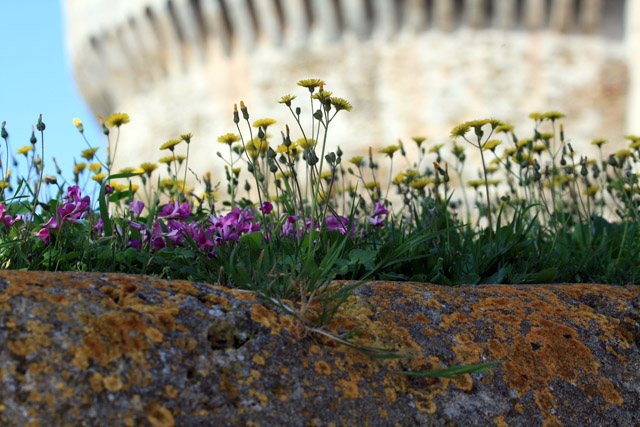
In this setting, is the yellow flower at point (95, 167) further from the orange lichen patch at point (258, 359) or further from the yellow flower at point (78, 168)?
the orange lichen patch at point (258, 359)

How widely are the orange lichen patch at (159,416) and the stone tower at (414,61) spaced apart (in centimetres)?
943

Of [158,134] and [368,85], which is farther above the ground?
[368,85]

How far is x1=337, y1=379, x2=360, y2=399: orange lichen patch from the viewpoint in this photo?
0.95 meters

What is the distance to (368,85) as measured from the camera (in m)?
10.9

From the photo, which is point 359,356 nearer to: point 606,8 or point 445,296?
point 445,296

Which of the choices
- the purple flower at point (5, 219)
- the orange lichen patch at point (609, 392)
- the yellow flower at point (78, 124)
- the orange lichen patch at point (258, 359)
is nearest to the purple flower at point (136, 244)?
the purple flower at point (5, 219)

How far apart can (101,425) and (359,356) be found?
1.36 feet

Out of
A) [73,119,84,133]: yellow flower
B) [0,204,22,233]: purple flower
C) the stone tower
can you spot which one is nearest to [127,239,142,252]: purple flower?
[0,204,22,233]: purple flower

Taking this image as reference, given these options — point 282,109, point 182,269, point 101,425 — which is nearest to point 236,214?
point 182,269

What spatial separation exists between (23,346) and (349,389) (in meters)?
0.47

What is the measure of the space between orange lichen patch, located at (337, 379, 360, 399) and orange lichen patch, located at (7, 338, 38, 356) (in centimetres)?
44

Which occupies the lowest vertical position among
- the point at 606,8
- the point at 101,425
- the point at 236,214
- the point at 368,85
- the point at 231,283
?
the point at 101,425

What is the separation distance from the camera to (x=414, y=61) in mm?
10766

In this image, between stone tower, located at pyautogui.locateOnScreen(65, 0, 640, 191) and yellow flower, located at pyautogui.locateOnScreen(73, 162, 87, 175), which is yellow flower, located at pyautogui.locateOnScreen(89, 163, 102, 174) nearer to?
yellow flower, located at pyautogui.locateOnScreen(73, 162, 87, 175)
